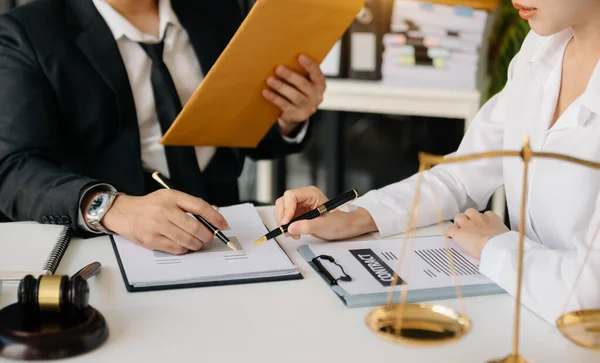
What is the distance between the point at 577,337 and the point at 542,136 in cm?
47

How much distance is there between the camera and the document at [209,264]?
100 cm

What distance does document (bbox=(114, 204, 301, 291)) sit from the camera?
1.00 meters

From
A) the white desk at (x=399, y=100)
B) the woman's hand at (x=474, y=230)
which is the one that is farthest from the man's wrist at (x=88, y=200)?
the white desk at (x=399, y=100)

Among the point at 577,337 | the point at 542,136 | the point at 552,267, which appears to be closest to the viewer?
the point at 577,337

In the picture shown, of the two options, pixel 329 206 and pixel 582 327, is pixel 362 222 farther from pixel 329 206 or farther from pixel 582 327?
pixel 582 327

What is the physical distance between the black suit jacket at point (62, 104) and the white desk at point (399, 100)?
1.23 metres

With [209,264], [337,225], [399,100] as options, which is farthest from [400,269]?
[399,100]

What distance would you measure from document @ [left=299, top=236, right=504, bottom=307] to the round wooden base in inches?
13.0

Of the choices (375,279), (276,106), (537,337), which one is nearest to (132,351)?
(375,279)

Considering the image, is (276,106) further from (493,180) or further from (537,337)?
(537,337)

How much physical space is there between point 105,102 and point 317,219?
640mm

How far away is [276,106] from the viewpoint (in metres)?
1.61

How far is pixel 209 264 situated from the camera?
106cm

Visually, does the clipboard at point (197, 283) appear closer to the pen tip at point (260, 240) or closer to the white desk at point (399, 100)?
the pen tip at point (260, 240)
